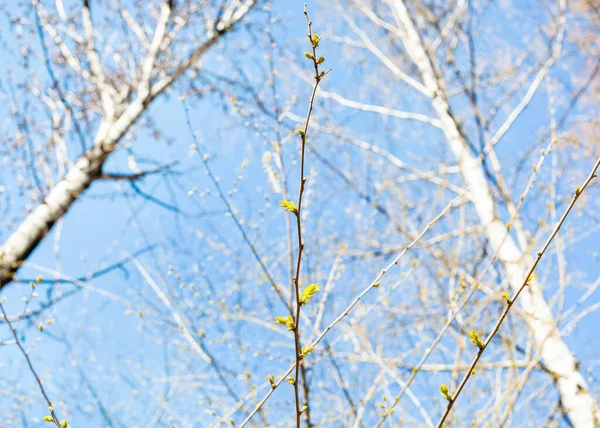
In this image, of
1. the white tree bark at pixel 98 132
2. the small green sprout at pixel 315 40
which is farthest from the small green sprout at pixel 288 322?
the white tree bark at pixel 98 132

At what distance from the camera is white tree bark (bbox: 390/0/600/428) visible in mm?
1992

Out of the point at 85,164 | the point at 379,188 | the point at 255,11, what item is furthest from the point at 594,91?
the point at 85,164

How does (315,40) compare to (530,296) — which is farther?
(530,296)

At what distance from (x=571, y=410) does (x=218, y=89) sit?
411 cm

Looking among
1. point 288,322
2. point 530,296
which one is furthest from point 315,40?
point 530,296

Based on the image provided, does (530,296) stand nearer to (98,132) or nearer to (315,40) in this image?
(315,40)

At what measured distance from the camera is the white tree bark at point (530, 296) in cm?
199

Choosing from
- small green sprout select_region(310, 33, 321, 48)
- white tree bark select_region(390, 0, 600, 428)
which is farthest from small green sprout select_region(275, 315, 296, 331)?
white tree bark select_region(390, 0, 600, 428)

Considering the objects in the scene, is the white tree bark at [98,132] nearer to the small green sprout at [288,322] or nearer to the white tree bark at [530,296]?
the white tree bark at [530,296]

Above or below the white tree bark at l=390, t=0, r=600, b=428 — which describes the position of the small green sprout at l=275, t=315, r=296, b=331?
below

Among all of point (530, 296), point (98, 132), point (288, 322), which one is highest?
point (98, 132)

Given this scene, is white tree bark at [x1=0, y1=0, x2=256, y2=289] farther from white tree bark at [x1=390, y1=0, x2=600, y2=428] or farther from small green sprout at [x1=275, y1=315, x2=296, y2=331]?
small green sprout at [x1=275, y1=315, x2=296, y2=331]

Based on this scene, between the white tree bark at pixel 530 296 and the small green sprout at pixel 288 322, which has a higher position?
the white tree bark at pixel 530 296

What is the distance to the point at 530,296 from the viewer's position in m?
2.37
